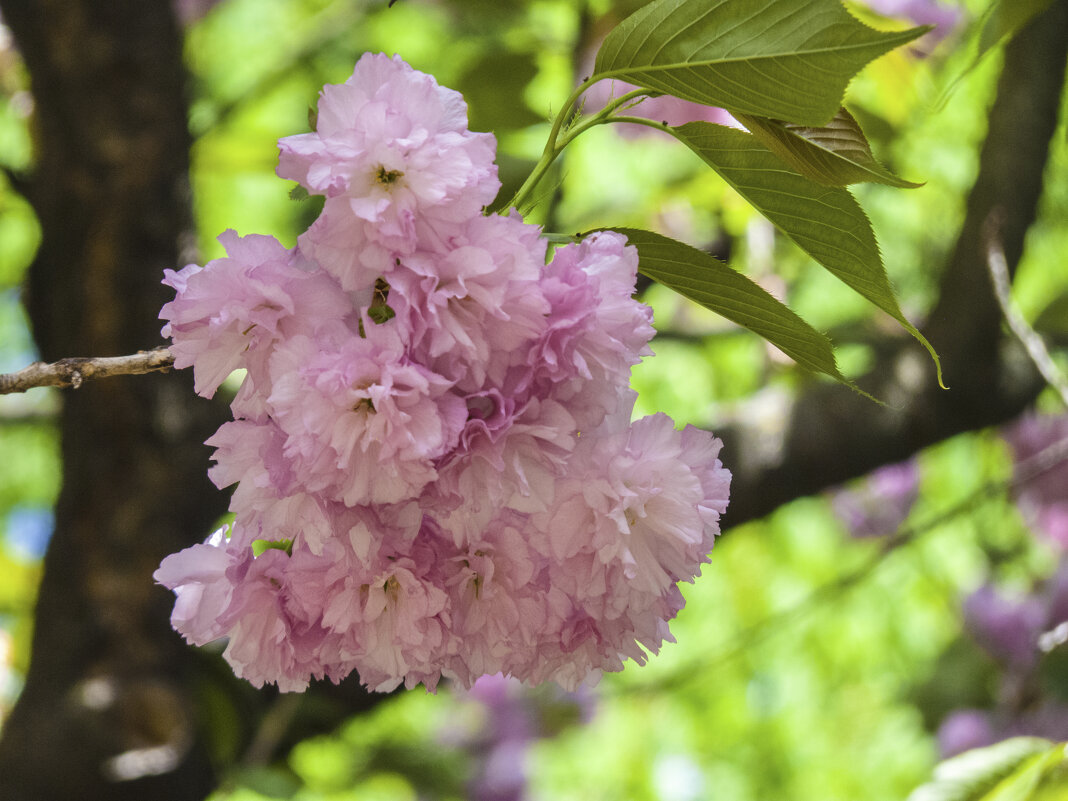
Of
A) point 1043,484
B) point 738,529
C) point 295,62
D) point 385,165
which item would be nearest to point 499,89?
point 295,62

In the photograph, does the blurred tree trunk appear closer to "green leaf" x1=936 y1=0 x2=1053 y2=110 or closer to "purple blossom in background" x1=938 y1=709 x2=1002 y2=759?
"green leaf" x1=936 y1=0 x2=1053 y2=110

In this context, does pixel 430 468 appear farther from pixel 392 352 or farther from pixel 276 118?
pixel 276 118

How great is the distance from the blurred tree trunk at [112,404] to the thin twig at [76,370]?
28.3 inches

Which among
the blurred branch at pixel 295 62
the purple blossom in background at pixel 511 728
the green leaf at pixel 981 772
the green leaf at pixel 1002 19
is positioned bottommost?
the purple blossom in background at pixel 511 728

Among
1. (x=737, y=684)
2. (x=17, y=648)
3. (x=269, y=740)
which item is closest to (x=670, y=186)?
(x=269, y=740)

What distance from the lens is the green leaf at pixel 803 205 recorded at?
0.34m

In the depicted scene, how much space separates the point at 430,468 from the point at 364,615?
2.8 inches

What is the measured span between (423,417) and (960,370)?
1007 mm

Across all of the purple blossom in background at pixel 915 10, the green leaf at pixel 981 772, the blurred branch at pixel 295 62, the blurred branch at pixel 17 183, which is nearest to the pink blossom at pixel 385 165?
the green leaf at pixel 981 772

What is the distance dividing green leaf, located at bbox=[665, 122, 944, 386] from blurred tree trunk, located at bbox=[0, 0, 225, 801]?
31.1 inches

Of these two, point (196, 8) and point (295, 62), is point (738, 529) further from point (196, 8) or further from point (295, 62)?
point (196, 8)

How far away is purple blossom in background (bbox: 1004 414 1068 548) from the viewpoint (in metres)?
2.01

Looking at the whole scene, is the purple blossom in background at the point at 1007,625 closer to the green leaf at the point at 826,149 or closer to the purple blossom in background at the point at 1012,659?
the purple blossom in background at the point at 1012,659

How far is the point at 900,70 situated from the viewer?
1238mm
